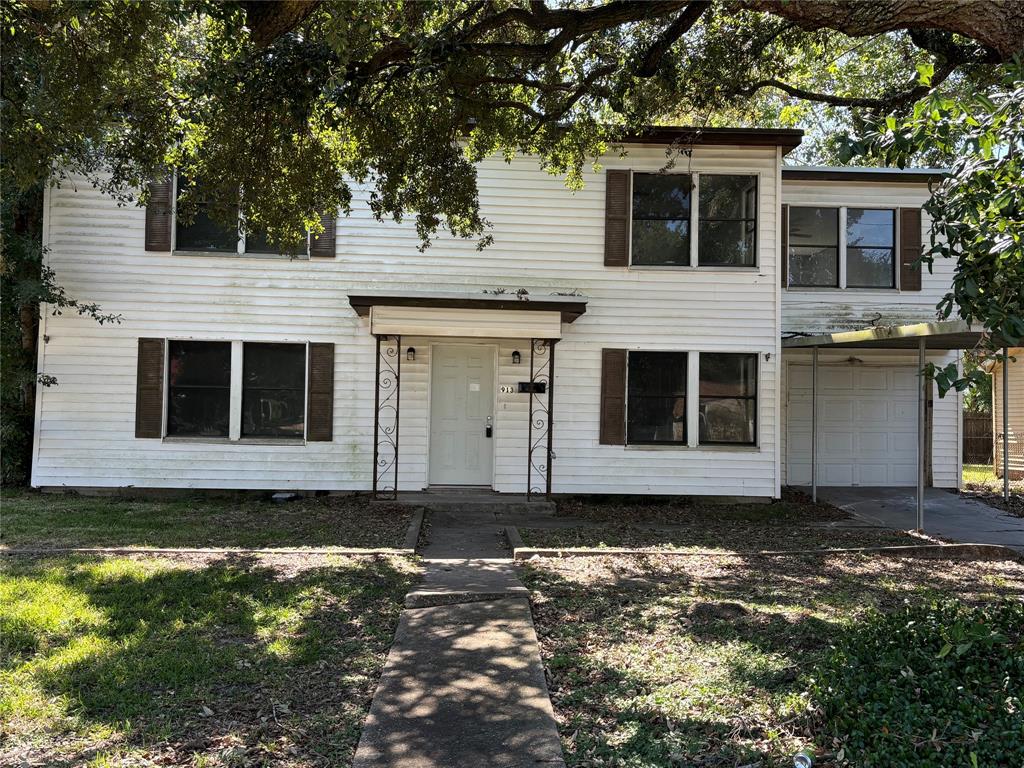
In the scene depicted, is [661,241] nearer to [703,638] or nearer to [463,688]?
[703,638]

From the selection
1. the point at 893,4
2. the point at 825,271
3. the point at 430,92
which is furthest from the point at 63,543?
the point at 825,271

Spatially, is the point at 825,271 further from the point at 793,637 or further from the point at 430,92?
the point at 793,637

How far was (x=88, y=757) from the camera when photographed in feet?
10.5

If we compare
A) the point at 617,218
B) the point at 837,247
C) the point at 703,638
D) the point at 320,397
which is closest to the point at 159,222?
the point at 320,397

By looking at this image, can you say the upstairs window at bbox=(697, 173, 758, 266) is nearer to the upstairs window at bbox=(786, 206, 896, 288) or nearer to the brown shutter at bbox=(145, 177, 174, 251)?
the upstairs window at bbox=(786, 206, 896, 288)

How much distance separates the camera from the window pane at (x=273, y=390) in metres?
11.2

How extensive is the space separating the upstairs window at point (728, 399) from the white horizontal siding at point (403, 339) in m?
0.19

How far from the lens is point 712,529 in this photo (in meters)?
9.45

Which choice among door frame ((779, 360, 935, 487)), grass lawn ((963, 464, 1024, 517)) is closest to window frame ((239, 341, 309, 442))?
door frame ((779, 360, 935, 487))

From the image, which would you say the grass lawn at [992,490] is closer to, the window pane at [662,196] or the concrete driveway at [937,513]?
the concrete driveway at [937,513]

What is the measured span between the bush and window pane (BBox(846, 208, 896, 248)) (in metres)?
10.1

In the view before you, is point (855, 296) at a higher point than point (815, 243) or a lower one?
lower

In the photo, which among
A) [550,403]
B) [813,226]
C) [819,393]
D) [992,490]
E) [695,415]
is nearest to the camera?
[550,403]

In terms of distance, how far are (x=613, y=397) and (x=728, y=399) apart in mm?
1934
